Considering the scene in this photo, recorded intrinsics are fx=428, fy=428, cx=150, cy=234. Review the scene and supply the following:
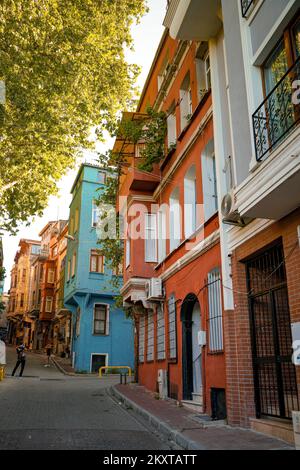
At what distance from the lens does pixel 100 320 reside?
29.5 meters

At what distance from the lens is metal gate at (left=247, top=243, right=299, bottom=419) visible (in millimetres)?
7289

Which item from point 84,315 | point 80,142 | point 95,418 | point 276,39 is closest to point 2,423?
point 95,418

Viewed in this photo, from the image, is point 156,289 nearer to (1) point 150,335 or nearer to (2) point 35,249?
(1) point 150,335

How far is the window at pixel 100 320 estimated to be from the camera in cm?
2911

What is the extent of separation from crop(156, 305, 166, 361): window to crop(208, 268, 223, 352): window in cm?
430

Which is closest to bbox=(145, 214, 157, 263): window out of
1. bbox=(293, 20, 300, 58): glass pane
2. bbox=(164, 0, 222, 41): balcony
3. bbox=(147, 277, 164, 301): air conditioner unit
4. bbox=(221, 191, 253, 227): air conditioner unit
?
bbox=(147, 277, 164, 301): air conditioner unit

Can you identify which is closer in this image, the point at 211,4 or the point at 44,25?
the point at 211,4

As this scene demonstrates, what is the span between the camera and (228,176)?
9289 millimetres

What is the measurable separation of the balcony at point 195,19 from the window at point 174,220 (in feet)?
15.4

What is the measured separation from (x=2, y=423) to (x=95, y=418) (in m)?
2.02

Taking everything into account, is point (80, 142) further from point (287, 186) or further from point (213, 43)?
point (287, 186)

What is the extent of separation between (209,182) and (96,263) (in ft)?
66.1

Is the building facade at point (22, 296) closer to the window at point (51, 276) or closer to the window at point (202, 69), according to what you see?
the window at point (51, 276)

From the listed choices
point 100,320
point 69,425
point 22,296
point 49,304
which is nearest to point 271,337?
point 69,425
